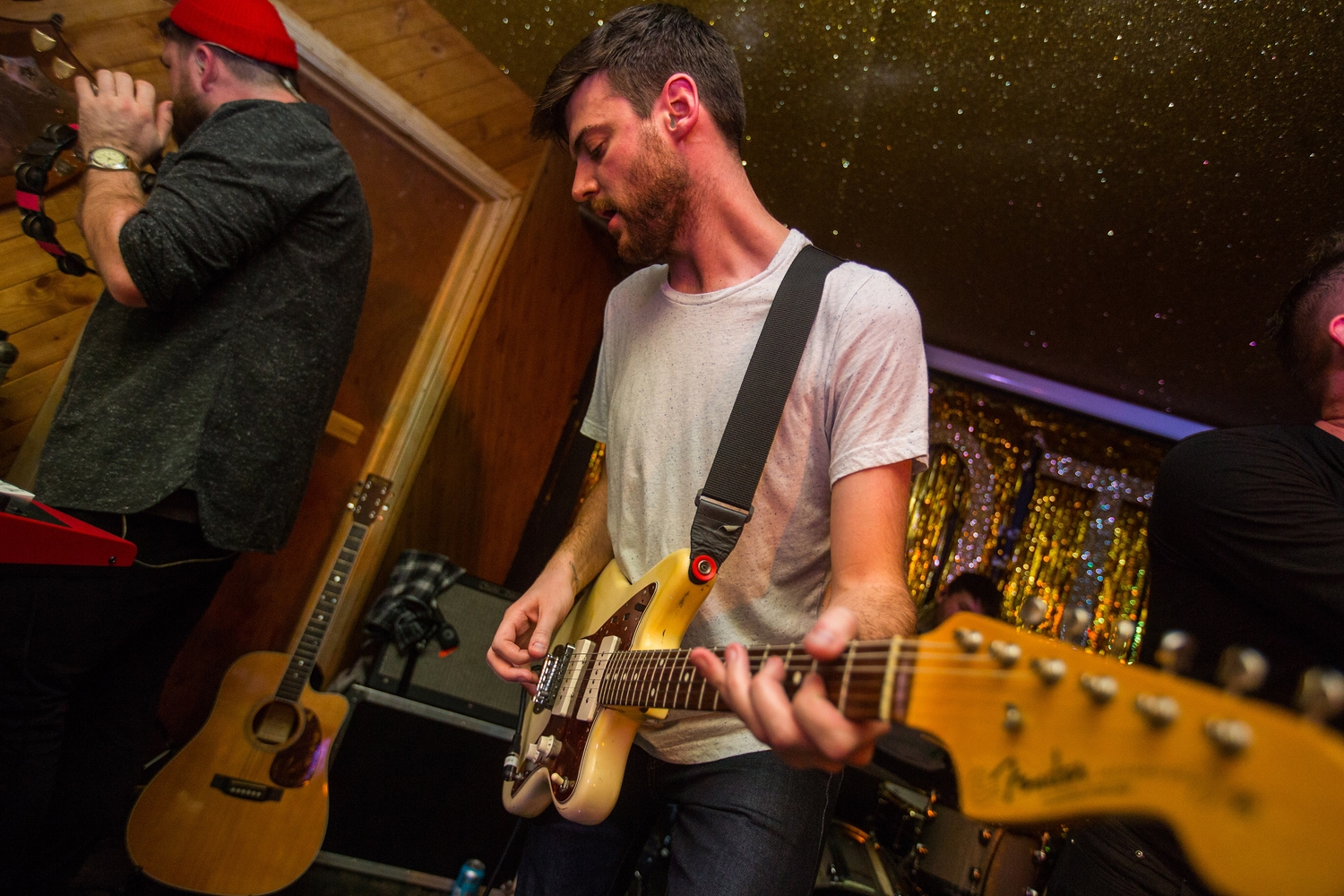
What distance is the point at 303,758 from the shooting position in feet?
8.23

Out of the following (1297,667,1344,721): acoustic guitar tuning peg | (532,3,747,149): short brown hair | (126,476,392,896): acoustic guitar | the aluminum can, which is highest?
(532,3,747,149): short brown hair

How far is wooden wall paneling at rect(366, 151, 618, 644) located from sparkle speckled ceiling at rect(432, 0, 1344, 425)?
80 cm

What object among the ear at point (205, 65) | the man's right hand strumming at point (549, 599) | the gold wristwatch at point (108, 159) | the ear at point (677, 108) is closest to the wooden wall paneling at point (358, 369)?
the ear at point (205, 65)

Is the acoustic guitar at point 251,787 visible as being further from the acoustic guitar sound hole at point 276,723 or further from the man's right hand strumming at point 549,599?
the man's right hand strumming at point 549,599

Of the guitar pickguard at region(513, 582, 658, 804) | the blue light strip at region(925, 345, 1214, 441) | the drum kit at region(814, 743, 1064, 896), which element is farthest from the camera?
the blue light strip at region(925, 345, 1214, 441)

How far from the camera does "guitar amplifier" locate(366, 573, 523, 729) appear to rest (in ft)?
9.33

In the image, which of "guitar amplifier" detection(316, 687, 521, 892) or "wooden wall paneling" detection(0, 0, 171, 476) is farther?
"guitar amplifier" detection(316, 687, 521, 892)

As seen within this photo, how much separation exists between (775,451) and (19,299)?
2.17m

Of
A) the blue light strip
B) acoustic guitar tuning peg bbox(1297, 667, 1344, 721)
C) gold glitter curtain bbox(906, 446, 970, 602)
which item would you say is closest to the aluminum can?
acoustic guitar tuning peg bbox(1297, 667, 1344, 721)

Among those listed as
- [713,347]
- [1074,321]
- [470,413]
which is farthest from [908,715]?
[1074,321]

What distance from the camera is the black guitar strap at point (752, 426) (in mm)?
1266

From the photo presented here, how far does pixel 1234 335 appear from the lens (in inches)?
146

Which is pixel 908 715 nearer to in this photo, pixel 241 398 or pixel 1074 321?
pixel 241 398

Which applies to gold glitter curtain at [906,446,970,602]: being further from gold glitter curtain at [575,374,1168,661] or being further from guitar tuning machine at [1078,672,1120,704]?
guitar tuning machine at [1078,672,1120,704]
